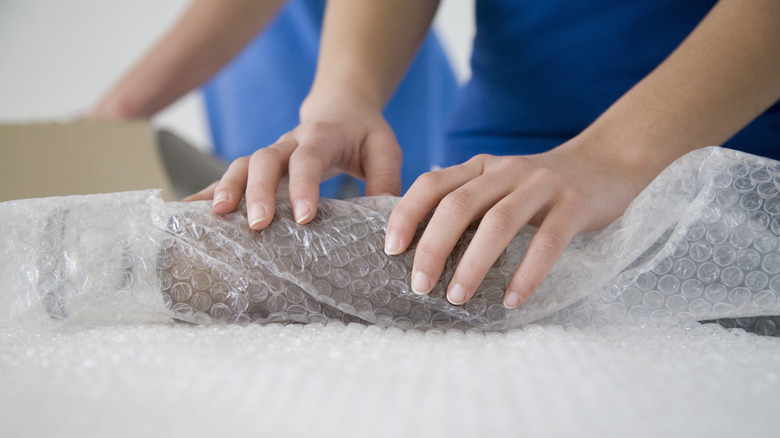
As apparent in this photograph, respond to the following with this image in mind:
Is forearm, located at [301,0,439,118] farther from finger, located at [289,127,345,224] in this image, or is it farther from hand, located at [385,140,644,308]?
hand, located at [385,140,644,308]

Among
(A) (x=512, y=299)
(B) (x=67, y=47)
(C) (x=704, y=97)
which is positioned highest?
(B) (x=67, y=47)

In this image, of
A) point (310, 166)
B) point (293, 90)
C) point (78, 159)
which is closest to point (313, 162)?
point (310, 166)

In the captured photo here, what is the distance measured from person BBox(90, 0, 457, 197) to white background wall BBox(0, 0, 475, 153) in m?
0.62

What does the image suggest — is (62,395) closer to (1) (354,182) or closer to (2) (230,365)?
(2) (230,365)

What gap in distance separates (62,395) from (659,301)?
341mm

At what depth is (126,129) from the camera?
870 mm

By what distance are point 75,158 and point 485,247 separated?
0.72 meters

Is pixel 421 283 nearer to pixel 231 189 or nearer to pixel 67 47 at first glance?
pixel 231 189

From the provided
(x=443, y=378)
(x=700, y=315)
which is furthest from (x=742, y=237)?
(x=443, y=378)

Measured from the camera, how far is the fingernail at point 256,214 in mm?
380

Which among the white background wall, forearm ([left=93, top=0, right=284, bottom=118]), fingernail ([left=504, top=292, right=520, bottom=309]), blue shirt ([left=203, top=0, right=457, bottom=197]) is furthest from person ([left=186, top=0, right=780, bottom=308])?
A: the white background wall

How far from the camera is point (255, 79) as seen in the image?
4.23 feet

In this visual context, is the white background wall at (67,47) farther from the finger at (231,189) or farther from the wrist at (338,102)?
the finger at (231,189)

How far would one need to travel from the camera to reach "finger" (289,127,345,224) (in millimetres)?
390
